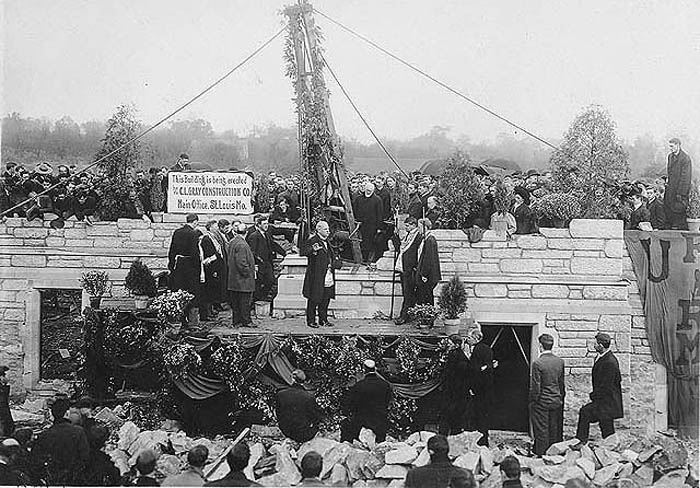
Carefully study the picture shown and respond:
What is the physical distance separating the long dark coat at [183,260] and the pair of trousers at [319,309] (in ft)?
2.80

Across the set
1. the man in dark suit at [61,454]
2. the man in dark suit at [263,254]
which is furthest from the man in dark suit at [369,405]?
the man in dark suit at [61,454]

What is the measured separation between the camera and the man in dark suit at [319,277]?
5633 mm

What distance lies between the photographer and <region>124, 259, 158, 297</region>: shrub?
221 inches

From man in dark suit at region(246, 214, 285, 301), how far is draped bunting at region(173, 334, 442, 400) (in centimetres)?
38

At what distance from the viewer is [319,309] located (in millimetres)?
5641

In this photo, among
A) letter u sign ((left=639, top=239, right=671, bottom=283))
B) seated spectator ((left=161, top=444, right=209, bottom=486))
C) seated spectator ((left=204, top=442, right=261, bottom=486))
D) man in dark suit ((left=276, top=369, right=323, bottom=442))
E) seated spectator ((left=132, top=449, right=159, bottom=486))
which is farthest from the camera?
letter u sign ((left=639, top=239, right=671, bottom=283))

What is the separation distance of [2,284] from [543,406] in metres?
4.12

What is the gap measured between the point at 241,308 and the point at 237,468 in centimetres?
126

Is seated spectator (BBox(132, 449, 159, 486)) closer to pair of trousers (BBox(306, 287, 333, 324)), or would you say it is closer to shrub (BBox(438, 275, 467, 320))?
pair of trousers (BBox(306, 287, 333, 324))

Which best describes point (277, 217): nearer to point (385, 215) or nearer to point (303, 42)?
point (385, 215)

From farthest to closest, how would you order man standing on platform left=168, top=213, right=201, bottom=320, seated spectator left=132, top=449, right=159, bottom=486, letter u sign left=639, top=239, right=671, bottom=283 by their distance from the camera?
1. man standing on platform left=168, top=213, right=201, bottom=320
2. letter u sign left=639, top=239, right=671, bottom=283
3. seated spectator left=132, top=449, right=159, bottom=486

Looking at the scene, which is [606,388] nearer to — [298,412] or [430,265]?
[430,265]

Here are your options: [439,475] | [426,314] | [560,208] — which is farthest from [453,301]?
[439,475]

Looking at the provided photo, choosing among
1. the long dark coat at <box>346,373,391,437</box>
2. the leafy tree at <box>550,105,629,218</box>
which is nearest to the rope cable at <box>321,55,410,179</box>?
the leafy tree at <box>550,105,629,218</box>
